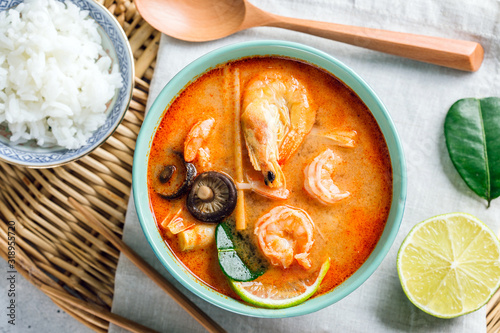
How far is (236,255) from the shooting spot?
1971 mm

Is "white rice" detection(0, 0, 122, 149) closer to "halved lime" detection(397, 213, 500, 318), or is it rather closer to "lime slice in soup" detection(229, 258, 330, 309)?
"lime slice in soup" detection(229, 258, 330, 309)

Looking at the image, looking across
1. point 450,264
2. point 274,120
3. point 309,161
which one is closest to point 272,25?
point 274,120

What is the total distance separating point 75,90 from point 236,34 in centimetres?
83

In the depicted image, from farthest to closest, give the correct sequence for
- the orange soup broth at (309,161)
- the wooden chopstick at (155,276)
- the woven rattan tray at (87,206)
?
the woven rattan tray at (87,206) → the wooden chopstick at (155,276) → the orange soup broth at (309,161)

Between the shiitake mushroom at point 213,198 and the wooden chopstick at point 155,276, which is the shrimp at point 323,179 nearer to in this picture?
the shiitake mushroom at point 213,198

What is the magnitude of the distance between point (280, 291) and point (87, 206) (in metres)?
1.10

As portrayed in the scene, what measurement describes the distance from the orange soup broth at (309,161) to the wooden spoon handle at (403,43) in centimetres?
30

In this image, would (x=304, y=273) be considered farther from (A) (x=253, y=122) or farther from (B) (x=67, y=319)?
(B) (x=67, y=319)

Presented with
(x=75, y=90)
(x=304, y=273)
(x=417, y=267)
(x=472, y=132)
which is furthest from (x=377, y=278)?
(x=75, y=90)

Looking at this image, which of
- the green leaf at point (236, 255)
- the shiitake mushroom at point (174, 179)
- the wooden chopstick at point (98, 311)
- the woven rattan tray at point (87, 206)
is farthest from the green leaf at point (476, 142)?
the wooden chopstick at point (98, 311)

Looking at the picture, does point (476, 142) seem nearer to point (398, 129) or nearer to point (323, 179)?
point (398, 129)

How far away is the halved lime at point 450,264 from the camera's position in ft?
6.80

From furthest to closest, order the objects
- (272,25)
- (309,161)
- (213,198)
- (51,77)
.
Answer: (272,25) < (51,77) < (309,161) < (213,198)

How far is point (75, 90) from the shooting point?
7.09ft
